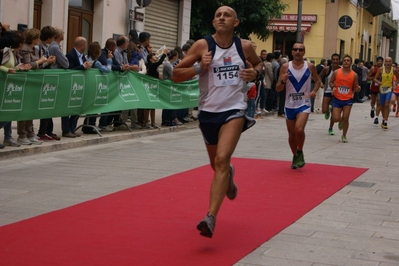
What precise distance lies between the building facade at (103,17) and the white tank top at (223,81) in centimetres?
1036

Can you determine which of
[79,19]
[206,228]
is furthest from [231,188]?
[79,19]

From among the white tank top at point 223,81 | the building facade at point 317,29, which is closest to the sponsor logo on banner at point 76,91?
the white tank top at point 223,81

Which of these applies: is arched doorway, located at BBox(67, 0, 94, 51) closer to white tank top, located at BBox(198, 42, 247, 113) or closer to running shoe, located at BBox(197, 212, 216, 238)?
white tank top, located at BBox(198, 42, 247, 113)

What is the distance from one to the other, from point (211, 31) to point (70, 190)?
67.6ft

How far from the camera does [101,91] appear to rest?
14.9m

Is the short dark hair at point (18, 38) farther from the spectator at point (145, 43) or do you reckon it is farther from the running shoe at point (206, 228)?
the running shoe at point (206, 228)

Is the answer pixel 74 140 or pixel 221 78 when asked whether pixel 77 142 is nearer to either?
pixel 74 140

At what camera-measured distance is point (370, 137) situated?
18375 mm

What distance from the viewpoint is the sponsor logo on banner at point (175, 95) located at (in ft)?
58.6

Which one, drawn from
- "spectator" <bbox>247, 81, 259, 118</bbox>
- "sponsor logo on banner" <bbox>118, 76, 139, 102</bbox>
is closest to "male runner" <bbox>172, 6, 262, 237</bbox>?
"sponsor logo on banner" <bbox>118, 76, 139, 102</bbox>

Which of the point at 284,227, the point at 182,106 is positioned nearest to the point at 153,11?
the point at 182,106

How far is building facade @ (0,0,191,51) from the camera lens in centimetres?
1758

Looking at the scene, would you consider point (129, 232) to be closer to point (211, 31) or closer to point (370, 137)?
point (370, 137)

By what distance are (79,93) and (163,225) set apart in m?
6.98
